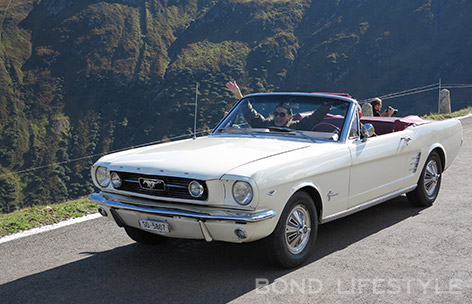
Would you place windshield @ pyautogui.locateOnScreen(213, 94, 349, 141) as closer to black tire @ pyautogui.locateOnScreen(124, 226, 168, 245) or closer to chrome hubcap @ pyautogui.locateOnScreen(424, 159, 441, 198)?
black tire @ pyautogui.locateOnScreen(124, 226, 168, 245)

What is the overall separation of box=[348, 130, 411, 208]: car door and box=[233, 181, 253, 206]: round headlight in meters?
1.47

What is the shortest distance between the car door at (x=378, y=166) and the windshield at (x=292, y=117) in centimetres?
32

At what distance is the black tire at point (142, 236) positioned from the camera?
220 inches

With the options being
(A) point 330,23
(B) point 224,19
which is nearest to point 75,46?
(B) point 224,19

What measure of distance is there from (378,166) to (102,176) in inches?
110

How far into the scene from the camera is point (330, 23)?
531 feet

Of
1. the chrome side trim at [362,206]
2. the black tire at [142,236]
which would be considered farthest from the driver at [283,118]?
the black tire at [142,236]

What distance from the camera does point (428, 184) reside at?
6.99 m

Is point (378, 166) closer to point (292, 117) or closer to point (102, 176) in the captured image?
point (292, 117)

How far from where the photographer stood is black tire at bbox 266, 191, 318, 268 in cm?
473

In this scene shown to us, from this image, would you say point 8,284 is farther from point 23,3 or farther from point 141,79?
point 23,3

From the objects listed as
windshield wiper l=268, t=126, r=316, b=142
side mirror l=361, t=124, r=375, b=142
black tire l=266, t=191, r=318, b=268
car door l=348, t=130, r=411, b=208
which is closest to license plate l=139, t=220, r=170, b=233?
black tire l=266, t=191, r=318, b=268

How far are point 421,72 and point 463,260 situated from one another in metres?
142

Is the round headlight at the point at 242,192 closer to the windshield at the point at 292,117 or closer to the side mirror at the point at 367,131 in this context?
the windshield at the point at 292,117
